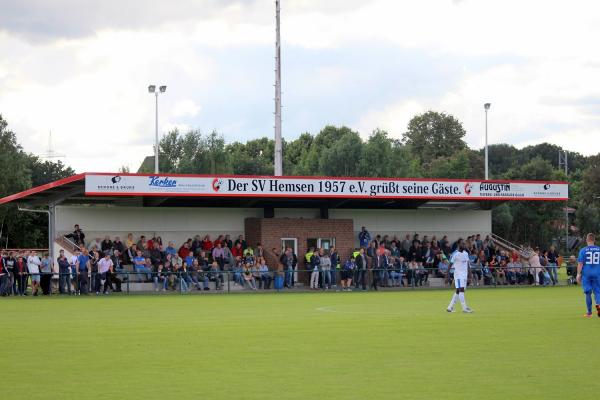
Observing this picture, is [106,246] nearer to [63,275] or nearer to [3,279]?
[63,275]

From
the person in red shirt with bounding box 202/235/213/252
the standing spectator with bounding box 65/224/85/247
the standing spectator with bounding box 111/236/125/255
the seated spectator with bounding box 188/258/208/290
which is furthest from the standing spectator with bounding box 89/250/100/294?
the person in red shirt with bounding box 202/235/213/252

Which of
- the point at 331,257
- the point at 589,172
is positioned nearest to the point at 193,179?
the point at 331,257

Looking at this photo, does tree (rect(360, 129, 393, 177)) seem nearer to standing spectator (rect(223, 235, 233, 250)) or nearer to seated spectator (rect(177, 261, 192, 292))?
standing spectator (rect(223, 235, 233, 250))

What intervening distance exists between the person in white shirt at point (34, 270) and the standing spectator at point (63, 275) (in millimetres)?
763

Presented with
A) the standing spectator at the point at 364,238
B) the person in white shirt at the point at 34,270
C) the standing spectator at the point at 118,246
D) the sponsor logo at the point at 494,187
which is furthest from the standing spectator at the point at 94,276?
the sponsor logo at the point at 494,187

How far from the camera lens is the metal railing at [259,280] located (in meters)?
34.4

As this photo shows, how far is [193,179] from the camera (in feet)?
126

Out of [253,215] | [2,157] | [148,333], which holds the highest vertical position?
[2,157]

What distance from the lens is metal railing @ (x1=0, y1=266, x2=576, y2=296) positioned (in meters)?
34.4

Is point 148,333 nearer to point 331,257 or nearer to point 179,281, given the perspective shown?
point 179,281

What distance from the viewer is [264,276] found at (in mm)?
37500

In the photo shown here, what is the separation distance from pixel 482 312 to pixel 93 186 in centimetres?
1851

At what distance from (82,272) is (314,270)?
9.12 metres

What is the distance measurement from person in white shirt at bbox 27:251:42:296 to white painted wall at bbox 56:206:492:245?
4941 millimetres
